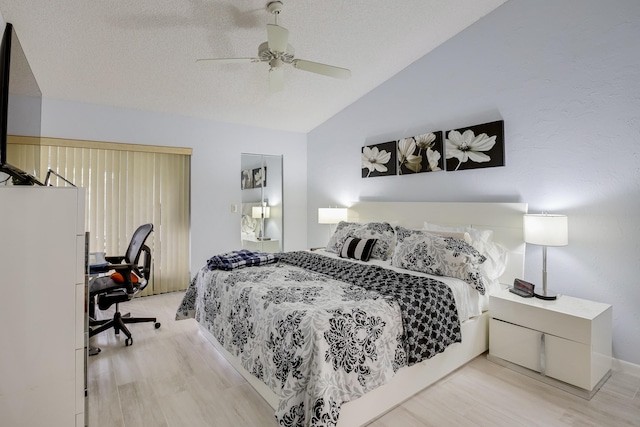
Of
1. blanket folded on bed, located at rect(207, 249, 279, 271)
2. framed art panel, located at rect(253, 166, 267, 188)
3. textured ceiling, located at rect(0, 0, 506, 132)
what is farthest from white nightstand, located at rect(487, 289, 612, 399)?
framed art panel, located at rect(253, 166, 267, 188)

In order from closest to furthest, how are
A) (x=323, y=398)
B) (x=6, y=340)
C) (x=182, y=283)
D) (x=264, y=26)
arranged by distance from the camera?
(x=6, y=340), (x=323, y=398), (x=264, y=26), (x=182, y=283)

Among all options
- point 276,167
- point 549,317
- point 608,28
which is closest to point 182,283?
point 276,167

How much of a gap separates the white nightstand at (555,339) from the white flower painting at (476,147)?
128 cm

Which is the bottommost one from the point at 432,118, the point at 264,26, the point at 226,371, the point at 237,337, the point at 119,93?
the point at 226,371

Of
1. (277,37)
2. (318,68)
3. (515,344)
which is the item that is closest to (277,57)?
(277,37)

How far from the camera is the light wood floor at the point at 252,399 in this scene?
72.8 inches

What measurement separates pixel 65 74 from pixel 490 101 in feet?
13.5

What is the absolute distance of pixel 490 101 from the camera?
3.09 m

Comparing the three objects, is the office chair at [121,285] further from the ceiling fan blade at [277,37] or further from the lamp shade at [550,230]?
the lamp shade at [550,230]

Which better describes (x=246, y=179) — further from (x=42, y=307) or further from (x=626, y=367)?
(x=626, y=367)

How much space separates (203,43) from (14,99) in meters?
1.64

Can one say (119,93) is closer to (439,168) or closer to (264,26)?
(264,26)

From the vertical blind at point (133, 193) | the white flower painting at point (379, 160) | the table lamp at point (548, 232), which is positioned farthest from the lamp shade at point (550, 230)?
the vertical blind at point (133, 193)

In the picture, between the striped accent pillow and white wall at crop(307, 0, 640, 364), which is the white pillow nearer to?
white wall at crop(307, 0, 640, 364)
